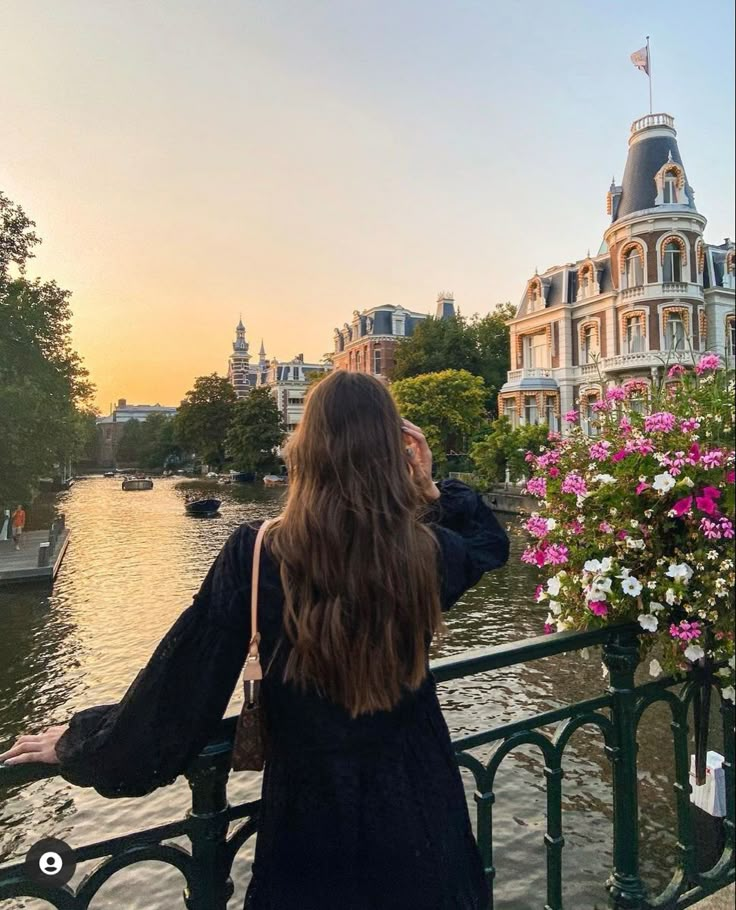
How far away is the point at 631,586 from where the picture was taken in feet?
6.71

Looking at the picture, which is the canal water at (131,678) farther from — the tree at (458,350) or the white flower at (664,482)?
the tree at (458,350)

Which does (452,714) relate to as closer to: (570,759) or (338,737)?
(570,759)

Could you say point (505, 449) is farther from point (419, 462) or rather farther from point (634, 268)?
point (419, 462)

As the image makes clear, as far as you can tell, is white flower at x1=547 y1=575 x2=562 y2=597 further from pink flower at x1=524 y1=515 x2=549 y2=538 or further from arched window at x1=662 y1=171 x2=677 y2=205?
arched window at x1=662 y1=171 x2=677 y2=205

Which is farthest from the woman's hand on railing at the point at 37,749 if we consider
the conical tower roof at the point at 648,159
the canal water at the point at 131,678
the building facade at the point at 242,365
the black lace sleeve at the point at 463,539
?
the building facade at the point at 242,365

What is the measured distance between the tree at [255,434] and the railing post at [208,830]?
54.7 m

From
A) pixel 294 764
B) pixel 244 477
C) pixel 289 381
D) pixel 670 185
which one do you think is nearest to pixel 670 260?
pixel 670 185

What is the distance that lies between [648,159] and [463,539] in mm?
31279

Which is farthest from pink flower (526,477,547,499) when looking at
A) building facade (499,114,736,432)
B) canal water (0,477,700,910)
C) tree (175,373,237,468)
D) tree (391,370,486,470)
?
tree (175,373,237,468)

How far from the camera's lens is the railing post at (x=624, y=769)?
2.07 metres

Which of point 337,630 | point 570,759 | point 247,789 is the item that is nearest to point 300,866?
point 337,630

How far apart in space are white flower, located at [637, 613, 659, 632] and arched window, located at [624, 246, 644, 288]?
28785 millimetres

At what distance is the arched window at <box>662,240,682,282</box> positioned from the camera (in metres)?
27.3

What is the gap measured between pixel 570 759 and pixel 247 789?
3.51 meters
